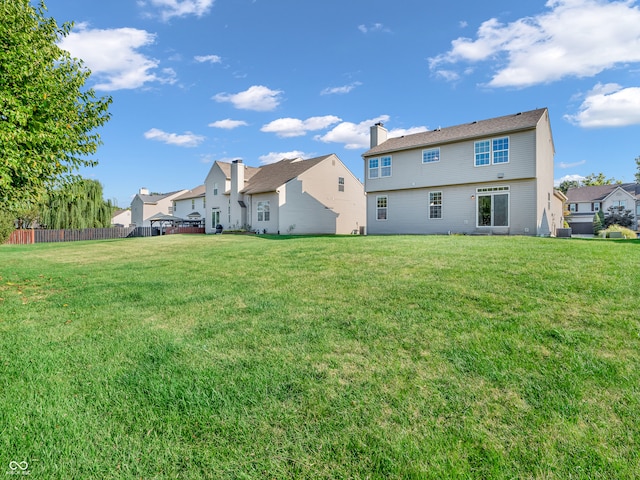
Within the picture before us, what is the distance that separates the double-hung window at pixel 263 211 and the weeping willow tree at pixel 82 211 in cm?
1560

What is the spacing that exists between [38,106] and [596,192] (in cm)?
6545

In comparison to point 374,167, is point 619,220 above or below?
below

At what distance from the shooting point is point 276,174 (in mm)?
28312

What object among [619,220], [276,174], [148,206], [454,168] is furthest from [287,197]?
[619,220]

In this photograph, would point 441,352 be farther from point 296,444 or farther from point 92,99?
point 92,99

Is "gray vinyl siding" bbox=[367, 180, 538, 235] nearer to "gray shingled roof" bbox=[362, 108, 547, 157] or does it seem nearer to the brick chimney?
"gray shingled roof" bbox=[362, 108, 547, 157]

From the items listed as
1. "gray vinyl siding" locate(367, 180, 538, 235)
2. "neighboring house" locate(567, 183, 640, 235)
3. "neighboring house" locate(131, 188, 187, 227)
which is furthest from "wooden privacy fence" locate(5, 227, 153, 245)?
"neighboring house" locate(567, 183, 640, 235)

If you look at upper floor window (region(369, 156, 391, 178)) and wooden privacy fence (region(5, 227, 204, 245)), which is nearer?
upper floor window (region(369, 156, 391, 178))

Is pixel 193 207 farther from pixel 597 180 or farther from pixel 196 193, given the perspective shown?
pixel 597 180

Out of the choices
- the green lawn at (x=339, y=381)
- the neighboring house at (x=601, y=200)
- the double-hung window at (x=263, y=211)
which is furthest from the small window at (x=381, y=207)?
the neighboring house at (x=601, y=200)

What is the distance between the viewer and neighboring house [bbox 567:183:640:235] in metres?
44.7

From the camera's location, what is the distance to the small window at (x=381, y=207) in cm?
2063

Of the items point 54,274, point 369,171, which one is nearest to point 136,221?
point 369,171
